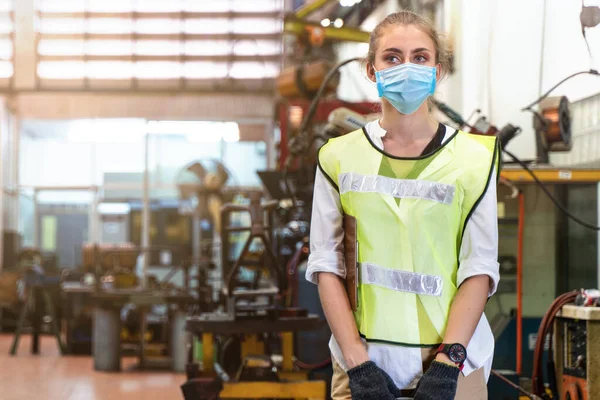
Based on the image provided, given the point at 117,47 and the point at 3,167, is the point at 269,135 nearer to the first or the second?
the point at 117,47

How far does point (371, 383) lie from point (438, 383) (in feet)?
0.38

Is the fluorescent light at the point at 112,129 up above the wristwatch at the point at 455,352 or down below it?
above

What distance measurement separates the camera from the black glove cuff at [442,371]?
151cm

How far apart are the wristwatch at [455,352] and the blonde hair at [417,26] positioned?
0.57 meters

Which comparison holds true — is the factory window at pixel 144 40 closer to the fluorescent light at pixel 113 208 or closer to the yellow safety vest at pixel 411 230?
the fluorescent light at pixel 113 208

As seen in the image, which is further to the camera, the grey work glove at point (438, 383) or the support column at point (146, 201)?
the support column at point (146, 201)

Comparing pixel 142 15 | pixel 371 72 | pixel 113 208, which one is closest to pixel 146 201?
pixel 113 208

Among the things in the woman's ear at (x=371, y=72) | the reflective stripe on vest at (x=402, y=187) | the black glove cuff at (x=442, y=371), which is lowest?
the black glove cuff at (x=442, y=371)

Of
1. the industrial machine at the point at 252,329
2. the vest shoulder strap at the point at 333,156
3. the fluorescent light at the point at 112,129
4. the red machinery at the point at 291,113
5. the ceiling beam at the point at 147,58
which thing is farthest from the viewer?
the fluorescent light at the point at 112,129

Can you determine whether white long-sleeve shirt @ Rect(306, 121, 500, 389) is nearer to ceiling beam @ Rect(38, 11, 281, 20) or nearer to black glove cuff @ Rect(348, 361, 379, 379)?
black glove cuff @ Rect(348, 361, 379, 379)

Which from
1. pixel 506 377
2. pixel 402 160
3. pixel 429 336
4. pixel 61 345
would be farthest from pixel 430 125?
pixel 61 345

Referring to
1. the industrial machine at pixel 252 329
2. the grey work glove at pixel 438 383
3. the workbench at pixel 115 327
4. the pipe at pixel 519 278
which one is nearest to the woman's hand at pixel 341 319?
the grey work glove at pixel 438 383

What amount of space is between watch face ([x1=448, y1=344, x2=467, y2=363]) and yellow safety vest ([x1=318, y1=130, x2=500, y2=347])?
0.06 m

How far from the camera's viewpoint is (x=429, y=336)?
1.59 m
